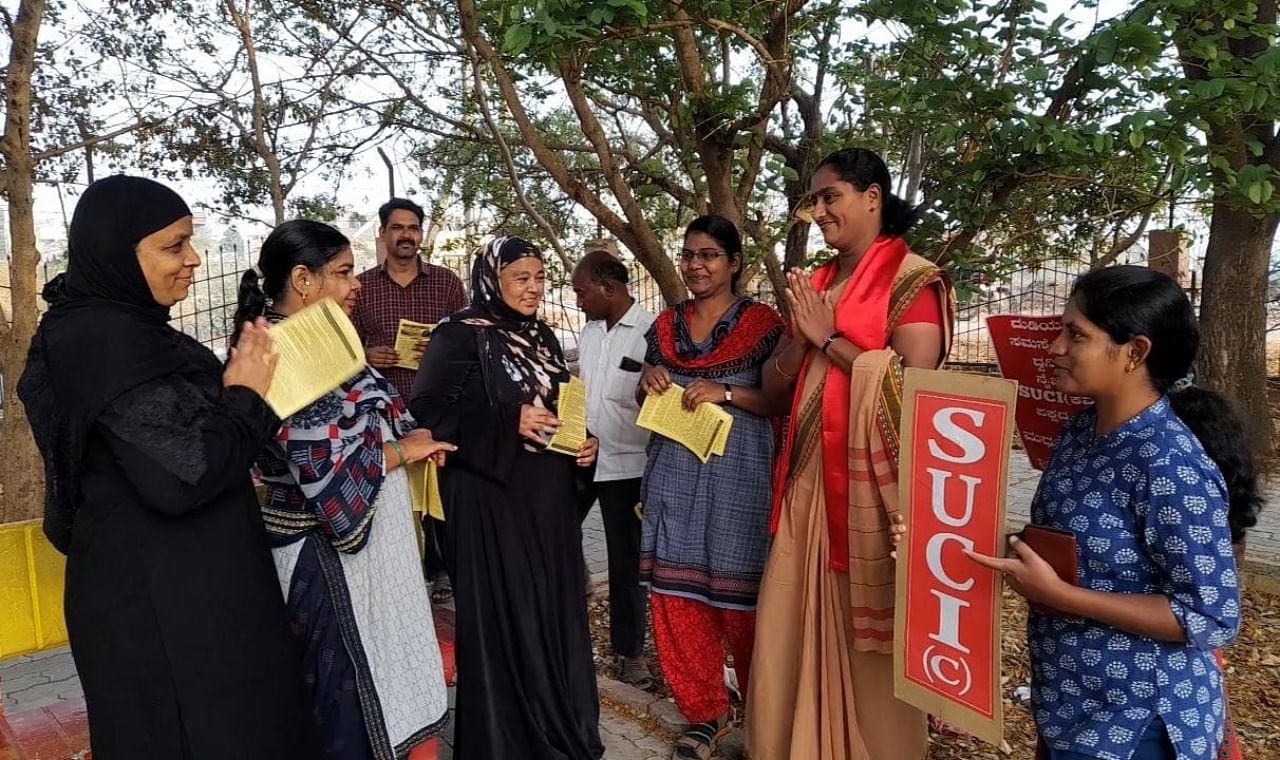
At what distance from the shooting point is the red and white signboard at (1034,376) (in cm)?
209

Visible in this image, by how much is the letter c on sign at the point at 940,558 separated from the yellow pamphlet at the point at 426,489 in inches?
61.1

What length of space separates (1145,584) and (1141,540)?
84 millimetres

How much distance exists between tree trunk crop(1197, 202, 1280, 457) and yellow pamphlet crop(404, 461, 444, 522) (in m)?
5.59

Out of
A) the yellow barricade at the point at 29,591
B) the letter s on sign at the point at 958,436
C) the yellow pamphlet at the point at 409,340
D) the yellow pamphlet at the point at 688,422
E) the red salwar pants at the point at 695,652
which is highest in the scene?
the yellow pamphlet at the point at 409,340

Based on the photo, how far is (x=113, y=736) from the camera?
1.75 meters

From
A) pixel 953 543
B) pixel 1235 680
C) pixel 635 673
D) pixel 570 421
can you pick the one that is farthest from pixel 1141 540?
pixel 1235 680

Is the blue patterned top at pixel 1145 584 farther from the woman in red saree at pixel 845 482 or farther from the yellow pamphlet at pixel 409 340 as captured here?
the yellow pamphlet at pixel 409 340

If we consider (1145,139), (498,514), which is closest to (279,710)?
(498,514)

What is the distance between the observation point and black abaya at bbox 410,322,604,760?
2721 millimetres

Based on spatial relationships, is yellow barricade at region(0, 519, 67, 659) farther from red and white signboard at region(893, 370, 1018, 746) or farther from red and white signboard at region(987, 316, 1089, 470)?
red and white signboard at region(987, 316, 1089, 470)

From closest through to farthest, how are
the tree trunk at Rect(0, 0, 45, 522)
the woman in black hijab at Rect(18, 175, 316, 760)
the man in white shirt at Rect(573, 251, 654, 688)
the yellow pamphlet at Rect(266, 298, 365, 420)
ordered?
the woman in black hijab at Rect(18, 175, 316, 760), the yellow pamphlet at Rect(266, 298, 365, 420), the man in white shirt at Rect(573, 251, 654, 688), the tree trunk at Rect(0, 0, 45, 522)

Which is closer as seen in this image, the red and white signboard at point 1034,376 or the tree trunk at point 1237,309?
the red and white signboard at point 1034,376

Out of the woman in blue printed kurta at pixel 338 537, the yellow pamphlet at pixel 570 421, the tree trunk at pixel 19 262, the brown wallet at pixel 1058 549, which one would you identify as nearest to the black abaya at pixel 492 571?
the yellow pamphlet at pixel 570 421

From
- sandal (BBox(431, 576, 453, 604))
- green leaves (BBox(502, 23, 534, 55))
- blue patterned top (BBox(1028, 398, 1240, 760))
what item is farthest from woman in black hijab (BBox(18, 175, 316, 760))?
sandal (BBox(431, 576, 453, 604))
